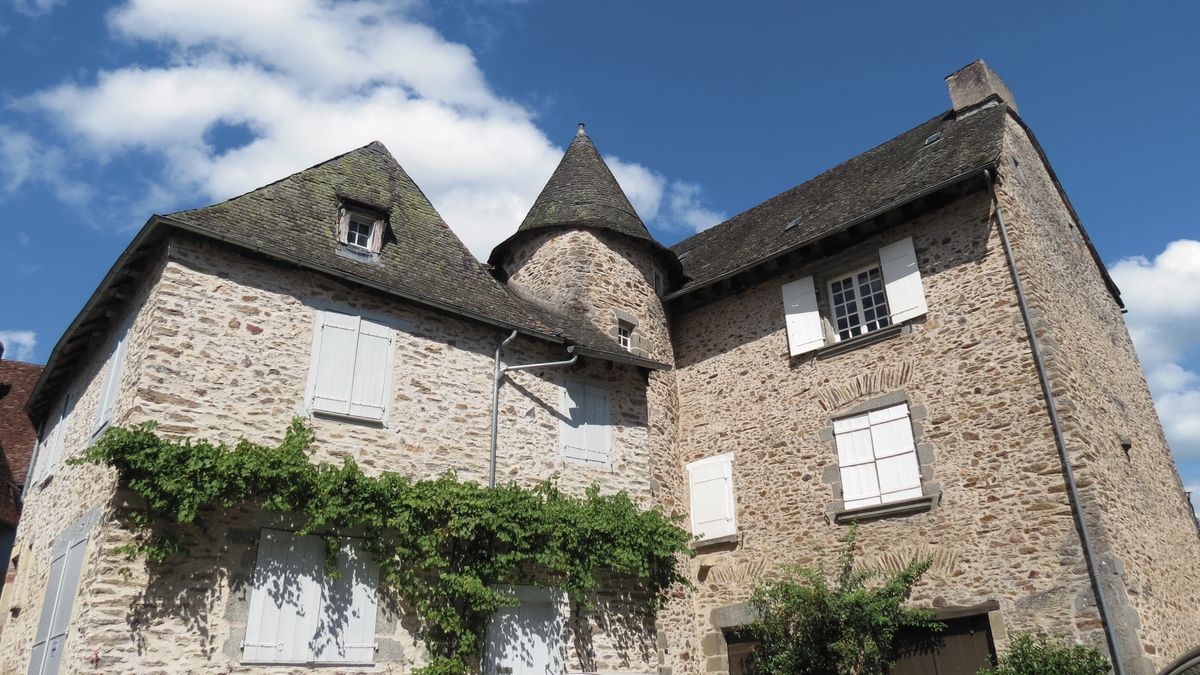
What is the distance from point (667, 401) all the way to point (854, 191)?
175 inches

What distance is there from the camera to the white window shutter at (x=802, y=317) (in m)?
11.4

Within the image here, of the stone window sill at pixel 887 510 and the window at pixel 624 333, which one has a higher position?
the window at pixel 624 333

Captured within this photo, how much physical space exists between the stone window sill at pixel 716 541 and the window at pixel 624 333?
10.1ft

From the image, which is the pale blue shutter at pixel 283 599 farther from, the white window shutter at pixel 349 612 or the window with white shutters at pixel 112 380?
the window with white shutters at pixel 112 380

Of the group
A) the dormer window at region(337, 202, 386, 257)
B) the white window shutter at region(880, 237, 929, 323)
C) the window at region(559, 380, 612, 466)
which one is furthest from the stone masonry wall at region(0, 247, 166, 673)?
the white window shutter at region(880, 237, 929, 323)

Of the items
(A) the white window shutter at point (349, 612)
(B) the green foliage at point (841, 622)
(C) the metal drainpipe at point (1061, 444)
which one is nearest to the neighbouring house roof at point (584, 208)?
(C) the metal drainpipe at point (1061, 444)

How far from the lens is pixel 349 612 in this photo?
792cm

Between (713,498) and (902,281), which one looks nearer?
(902,281)

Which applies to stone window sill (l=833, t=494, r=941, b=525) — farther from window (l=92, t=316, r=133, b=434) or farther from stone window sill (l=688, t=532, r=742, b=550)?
window (l=92, t=316, r=133, b=434)

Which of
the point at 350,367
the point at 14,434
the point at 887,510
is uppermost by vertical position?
the point at 14,434

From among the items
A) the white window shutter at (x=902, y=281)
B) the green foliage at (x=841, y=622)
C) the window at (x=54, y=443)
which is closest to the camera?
the green foliage at (x=841, y=622)

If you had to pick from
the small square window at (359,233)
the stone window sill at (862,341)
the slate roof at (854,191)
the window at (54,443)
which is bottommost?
the window at (54,443)

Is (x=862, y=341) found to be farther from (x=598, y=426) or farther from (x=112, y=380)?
(x=112, y=380)

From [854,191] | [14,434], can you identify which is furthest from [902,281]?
[14,434]
